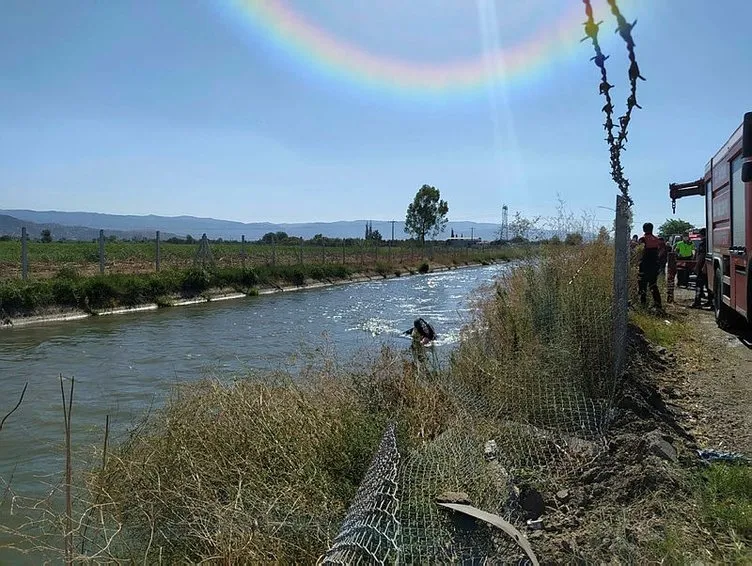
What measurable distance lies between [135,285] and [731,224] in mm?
18424

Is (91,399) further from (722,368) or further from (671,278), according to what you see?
(671,278)

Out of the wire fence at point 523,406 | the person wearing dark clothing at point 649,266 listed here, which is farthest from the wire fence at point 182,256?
the wire fence at point 523,406

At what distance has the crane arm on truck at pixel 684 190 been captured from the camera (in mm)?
16844

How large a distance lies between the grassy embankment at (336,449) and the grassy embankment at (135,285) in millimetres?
4546

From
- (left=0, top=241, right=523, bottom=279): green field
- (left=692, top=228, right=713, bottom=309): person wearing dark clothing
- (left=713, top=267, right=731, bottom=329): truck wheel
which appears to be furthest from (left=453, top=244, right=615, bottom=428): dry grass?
(left=692, top=228, right=713, bottom=309): person wearing dark clothing

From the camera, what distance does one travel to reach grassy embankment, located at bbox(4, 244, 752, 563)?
4.16 m

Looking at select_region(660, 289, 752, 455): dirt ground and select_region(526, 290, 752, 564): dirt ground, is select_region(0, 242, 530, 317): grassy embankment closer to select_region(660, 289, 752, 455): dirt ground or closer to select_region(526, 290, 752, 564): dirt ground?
select_region(660, 289, 752, 455): dirt ground

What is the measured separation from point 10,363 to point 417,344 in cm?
816

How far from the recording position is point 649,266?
13914 mm

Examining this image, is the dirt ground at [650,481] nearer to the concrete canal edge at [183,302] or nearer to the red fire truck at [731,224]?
the red fire truck at [731,224]

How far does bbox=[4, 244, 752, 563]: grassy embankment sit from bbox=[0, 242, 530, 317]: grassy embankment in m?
4.55

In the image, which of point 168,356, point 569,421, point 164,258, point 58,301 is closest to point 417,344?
point 569,421

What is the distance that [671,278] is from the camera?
17.0 meters

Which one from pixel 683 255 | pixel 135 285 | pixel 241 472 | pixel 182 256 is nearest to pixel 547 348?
pixel 241 472
